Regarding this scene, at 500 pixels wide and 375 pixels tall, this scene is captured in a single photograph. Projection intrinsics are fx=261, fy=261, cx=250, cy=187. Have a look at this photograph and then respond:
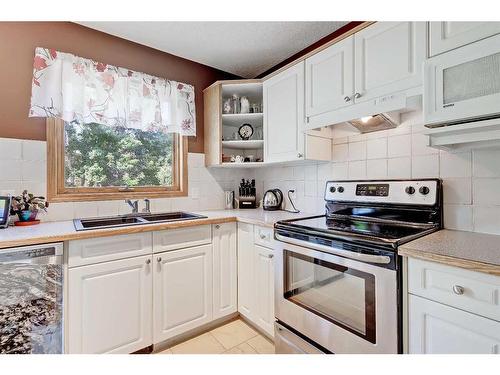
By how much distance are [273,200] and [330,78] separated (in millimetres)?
1119

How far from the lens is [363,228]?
1.48 meters

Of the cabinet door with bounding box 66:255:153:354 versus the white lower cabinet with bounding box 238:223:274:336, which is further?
the white lower cabinet with bounding box 238:223:274:336

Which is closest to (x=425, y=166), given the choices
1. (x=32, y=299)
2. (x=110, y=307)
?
(x=110, y=307)

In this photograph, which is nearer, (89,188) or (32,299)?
(32,299)

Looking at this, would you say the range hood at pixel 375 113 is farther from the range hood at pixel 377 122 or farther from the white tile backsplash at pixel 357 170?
the white tile backsplash at pixel 357 170

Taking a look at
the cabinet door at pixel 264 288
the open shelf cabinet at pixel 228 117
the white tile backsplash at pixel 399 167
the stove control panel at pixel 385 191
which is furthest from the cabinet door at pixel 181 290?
the white tile backsplash at pixel 399 167

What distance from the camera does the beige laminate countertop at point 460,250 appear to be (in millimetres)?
926

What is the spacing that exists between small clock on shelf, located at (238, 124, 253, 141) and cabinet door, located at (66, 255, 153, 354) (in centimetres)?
138

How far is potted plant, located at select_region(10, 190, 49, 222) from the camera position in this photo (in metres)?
1.65

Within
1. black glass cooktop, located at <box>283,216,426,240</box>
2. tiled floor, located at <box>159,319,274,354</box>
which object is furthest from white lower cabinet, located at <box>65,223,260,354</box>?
black glass cooktop, located at <box>283,216,426,240</box>

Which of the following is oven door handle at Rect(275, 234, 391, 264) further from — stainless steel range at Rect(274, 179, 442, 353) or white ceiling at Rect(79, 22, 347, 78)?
white ceiling at Rect(79, 22, 347, 78)

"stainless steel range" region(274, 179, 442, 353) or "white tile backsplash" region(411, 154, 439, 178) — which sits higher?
"white tile backsplash" region(411, 154, 439, 178)

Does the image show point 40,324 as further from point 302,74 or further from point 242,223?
point 302,74

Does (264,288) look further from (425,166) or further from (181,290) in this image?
(425,166)
